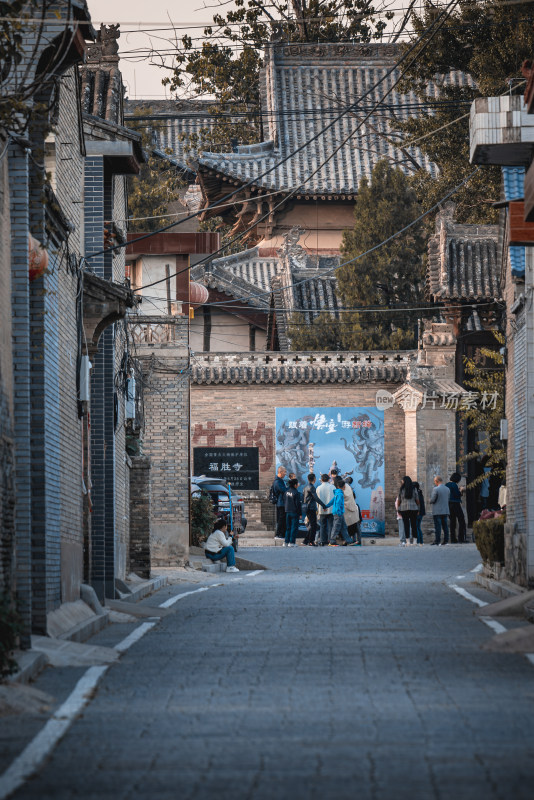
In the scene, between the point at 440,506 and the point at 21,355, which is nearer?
the point at 21,355

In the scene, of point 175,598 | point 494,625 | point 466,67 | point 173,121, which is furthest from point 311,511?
point 173,121

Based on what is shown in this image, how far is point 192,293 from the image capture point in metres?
33.8

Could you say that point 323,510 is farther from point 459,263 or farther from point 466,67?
point 466,67

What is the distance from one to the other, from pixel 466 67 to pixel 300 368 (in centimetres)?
1255

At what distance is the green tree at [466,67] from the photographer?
3262 cm

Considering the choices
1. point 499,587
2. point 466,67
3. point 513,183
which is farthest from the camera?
point 466,67

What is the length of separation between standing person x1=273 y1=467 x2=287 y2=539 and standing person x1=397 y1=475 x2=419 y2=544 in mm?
3455

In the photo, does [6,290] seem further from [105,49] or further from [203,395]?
[203,395]

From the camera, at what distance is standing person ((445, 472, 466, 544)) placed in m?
38.0

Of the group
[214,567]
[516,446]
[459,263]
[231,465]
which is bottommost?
[214,567]

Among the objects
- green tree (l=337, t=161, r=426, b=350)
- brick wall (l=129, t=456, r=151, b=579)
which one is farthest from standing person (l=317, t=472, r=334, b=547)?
brick wall (l=129, t=456, r=151, b=579)

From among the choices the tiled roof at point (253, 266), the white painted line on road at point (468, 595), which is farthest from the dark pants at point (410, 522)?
the tiled roof at point (253, 266)

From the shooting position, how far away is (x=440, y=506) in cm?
3741

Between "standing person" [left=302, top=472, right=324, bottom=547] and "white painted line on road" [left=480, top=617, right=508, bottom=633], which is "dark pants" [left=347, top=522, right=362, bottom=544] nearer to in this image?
"standing person" [left=302, top=472, right=324, bottom=547]
